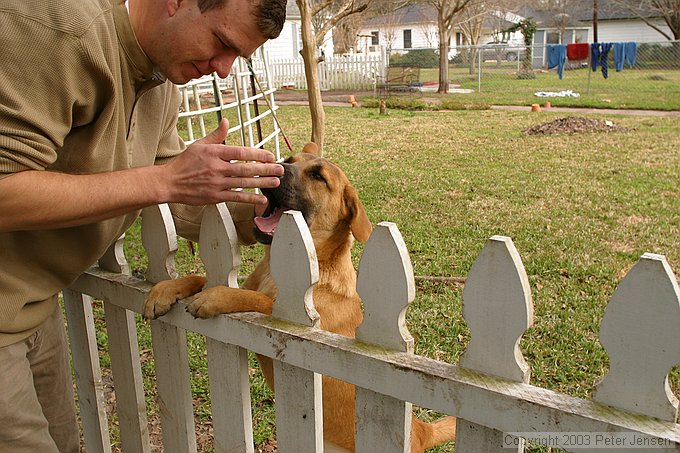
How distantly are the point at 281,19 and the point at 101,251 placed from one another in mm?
962

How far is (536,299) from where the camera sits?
15.1 feet

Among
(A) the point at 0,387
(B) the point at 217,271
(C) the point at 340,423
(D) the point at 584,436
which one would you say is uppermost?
(B) the point at 217,271

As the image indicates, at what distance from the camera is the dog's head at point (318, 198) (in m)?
2.88

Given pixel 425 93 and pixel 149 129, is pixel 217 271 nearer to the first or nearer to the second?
pixel 149 129

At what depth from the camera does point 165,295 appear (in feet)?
6.66

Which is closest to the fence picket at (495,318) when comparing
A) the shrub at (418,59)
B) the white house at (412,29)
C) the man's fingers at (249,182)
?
the man's fingers at (249,182)

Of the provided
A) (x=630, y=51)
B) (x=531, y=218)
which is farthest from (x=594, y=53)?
(x=531, y=218)

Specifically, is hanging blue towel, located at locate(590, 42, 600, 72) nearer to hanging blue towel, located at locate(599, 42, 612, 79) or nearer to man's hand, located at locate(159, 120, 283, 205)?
hanging blue towel, located at locate(599, 42, 612, 79)

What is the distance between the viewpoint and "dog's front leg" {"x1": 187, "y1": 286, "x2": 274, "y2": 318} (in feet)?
6.18

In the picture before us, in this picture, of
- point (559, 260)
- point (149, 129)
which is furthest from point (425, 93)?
point (149, 129)

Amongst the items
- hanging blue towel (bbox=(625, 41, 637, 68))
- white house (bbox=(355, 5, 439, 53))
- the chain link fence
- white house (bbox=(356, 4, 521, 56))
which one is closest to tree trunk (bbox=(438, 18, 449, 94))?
the chain link fence

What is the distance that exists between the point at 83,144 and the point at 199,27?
49 centimetres

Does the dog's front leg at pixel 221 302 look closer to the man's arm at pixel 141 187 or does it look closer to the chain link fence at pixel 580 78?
the man's arm at pixel 141 187

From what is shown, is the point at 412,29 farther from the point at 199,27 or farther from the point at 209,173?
the point at 209,173
